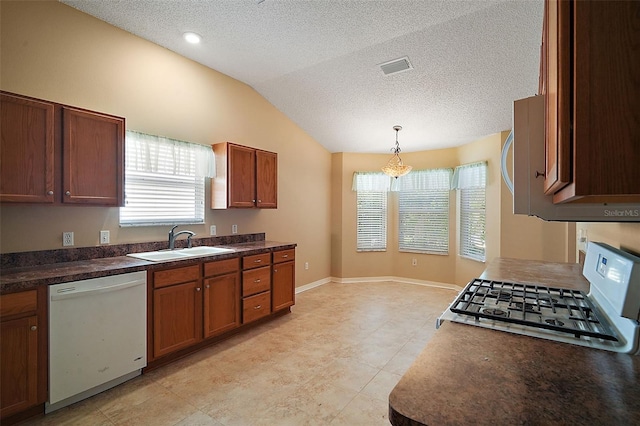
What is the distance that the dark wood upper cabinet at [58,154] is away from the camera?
206cm

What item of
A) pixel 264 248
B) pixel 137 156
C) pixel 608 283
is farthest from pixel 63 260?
pixel 608 283

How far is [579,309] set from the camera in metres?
1.28

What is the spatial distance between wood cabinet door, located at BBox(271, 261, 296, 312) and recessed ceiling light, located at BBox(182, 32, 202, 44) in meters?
2.63

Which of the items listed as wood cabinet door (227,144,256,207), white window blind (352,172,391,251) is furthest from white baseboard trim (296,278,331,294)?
wood cabinet door (227,144,256,207)

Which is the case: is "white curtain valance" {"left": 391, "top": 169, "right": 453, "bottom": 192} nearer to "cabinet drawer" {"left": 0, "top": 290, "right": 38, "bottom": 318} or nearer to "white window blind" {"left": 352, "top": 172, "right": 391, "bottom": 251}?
"white window blind" {"left": 352, "top": 172, "right": 391, "bottom": 251}

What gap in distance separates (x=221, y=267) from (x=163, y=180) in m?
1.15

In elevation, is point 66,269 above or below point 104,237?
below

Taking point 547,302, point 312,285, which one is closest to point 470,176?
point 312,285

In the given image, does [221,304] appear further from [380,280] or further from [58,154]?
[380,280]

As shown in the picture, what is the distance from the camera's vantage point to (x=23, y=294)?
191 cm

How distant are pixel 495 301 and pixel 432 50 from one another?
274cm

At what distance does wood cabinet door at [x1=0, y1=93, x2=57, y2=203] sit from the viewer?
2.04 meters

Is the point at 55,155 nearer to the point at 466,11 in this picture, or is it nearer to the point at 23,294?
the point at 23,294

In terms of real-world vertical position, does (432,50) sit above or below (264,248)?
above
